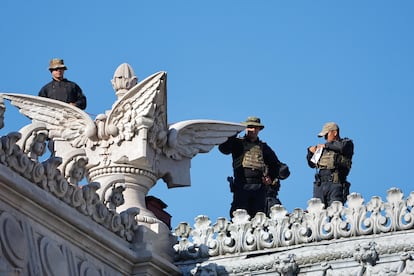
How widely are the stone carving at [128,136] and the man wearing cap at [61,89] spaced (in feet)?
3.14

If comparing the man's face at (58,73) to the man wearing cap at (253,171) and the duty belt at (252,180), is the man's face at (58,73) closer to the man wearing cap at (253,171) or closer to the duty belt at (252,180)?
the man wearing cap at (253,171)

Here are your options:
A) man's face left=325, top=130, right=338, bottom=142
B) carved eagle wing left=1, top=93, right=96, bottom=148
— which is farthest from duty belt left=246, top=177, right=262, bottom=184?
carved eagle wing left=1, top=93, right=96, bottom=148

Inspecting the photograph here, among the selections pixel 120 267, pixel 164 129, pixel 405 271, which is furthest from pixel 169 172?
pixel 405 271

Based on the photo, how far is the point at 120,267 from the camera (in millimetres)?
21594

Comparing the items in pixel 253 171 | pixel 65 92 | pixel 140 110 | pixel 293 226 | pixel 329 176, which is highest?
pixel 65 92

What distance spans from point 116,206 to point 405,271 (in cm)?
362

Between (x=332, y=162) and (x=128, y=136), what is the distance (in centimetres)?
291

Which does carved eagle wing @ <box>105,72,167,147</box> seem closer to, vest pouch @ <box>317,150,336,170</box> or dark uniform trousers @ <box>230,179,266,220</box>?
dark uniform trousers @ <box>230,179,266,220</box>

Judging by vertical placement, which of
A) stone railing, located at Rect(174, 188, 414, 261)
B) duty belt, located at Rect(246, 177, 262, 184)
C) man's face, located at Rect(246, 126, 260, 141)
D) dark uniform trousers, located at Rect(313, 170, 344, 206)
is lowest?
stone railing, located at Rect(174, 188, 414, 261)

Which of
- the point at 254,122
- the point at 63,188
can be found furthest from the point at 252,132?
the point at 63,188

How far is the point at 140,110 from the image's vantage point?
22.9m

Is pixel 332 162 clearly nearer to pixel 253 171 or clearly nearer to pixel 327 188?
pixel 327 188

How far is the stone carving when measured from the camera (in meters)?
22.8

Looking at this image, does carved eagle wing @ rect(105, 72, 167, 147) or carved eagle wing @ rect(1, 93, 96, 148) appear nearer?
carved eagle wing @ rect(105, 72, 167, 147)
